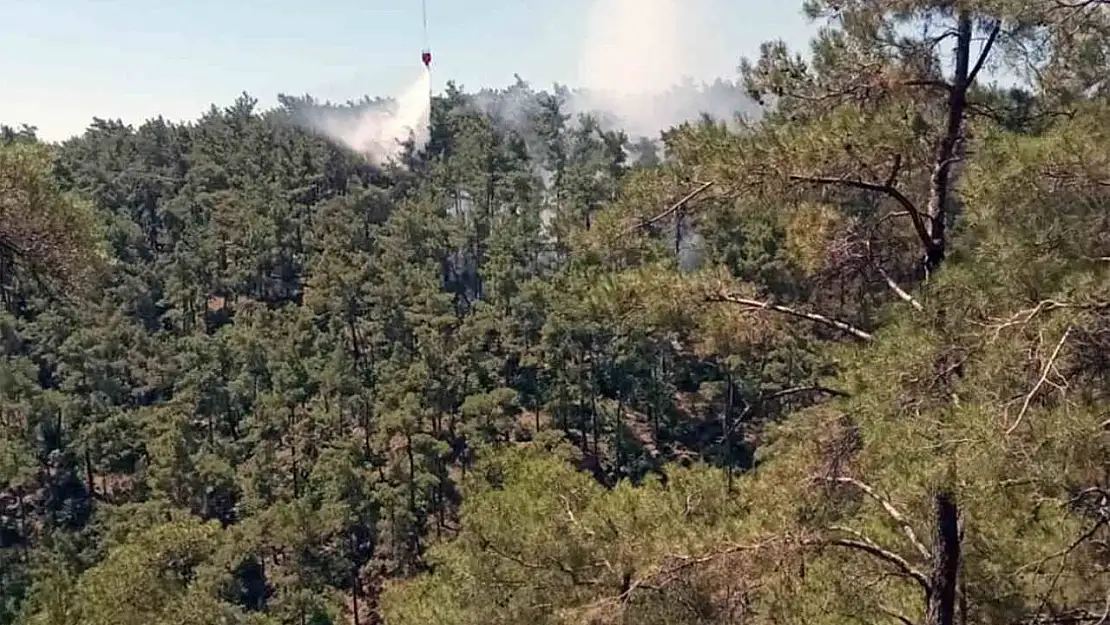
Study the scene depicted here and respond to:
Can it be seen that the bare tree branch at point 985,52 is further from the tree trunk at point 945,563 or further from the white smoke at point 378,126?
the white smoke at point 378,126

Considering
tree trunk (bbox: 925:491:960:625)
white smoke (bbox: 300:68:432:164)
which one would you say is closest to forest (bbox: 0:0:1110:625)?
tree trunk (bbox: 925:491:960:625)

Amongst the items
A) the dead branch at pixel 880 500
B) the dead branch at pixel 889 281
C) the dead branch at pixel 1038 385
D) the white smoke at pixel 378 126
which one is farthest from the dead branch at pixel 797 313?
the white smoke at pixel 378 126

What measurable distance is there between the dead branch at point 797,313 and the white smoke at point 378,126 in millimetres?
46527

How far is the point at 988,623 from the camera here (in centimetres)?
575

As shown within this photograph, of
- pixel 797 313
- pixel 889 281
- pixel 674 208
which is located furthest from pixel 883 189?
pixel 674 208

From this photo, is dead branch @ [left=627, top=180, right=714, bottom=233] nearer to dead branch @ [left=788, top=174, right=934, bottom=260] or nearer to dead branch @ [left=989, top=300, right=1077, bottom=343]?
dead branch @ [left=788, top=174, right=934, bottom=260]

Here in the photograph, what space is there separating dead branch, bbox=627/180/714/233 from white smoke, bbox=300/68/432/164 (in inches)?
1828

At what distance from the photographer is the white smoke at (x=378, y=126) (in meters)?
51.5

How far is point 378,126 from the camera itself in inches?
2189

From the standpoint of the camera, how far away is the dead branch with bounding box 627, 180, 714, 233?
500cm

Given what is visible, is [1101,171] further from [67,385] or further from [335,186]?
[335,186]

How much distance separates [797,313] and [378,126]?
52.8 m

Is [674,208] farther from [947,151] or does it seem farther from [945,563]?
[945,563]

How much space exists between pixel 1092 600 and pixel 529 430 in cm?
2654
